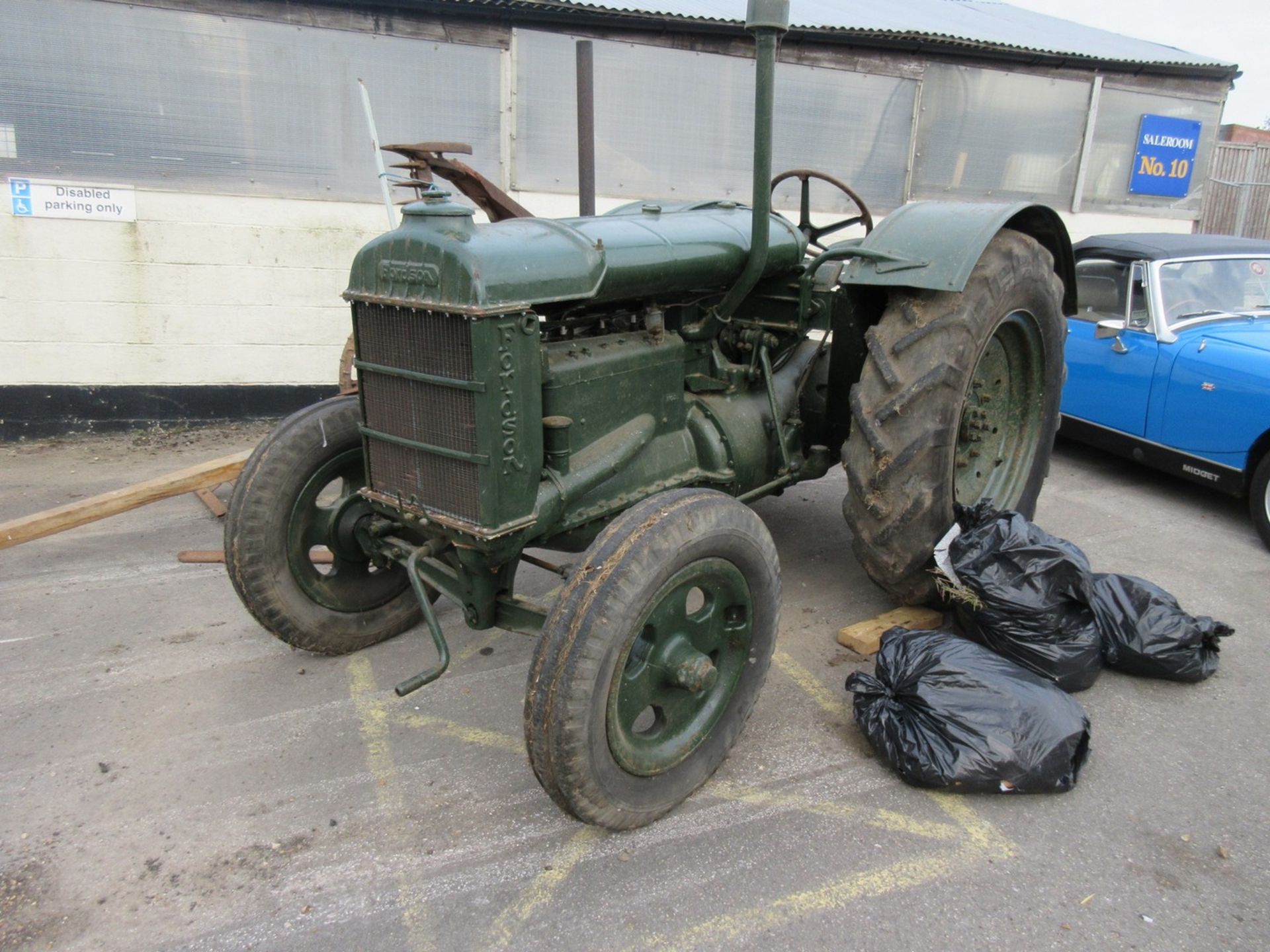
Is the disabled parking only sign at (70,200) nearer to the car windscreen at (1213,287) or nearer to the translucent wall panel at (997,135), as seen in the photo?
→ the translucent wall panel at (997,135)

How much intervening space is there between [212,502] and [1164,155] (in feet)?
31.5

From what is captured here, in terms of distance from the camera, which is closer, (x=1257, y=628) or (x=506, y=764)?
(x=506, y=764)

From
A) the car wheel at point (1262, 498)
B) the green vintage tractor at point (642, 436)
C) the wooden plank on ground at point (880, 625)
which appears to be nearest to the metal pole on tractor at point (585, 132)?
the green vintage tractor at point (642, 436)

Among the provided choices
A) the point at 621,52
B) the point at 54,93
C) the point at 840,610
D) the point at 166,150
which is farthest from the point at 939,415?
the point at 54,93

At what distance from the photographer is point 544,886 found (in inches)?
89.9

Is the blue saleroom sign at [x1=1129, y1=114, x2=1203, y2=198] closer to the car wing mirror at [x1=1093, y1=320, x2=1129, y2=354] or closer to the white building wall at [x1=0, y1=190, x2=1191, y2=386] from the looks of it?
the car wing mirror at [x1=1093, y1=320, x2=1129, y2=354]

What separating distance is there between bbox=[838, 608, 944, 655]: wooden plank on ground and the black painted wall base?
4742 millimetres

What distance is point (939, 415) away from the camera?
3049 mm

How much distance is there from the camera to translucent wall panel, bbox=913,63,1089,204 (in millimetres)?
8070

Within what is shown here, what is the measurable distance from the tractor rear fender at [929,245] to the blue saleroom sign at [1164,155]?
6.92 meters

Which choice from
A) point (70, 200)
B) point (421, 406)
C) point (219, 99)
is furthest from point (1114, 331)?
point (70, 200)

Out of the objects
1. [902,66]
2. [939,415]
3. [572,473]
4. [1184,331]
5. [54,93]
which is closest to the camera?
[572,473]

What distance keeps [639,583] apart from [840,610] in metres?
1.89

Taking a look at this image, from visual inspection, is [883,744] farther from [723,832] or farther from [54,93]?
[54,93]
